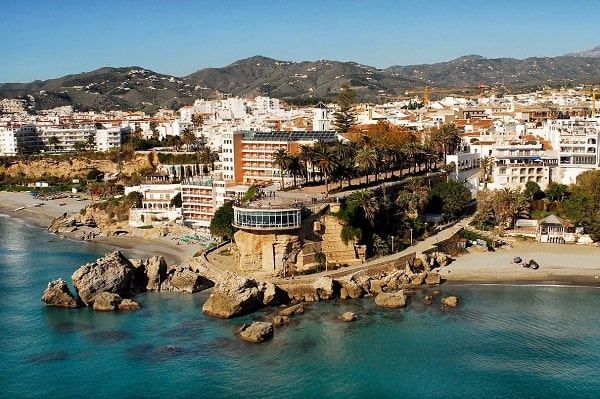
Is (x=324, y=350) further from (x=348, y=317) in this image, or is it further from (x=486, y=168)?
(x=486, y=168)

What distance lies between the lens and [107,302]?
34.0 meters

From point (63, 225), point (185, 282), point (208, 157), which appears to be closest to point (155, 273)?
point (185, 282)

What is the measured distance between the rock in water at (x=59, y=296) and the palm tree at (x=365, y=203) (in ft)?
52.0

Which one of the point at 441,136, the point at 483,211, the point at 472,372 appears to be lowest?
the point at 472,372

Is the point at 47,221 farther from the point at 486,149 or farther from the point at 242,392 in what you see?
the point at 242,392

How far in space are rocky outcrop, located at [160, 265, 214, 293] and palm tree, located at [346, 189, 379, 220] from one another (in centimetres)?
924

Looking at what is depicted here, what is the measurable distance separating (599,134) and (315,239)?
Answer: 26.3 meters

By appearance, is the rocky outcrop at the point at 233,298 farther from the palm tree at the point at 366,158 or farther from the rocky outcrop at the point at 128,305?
the palm tree at the point at 366,158

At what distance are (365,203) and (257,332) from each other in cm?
1255

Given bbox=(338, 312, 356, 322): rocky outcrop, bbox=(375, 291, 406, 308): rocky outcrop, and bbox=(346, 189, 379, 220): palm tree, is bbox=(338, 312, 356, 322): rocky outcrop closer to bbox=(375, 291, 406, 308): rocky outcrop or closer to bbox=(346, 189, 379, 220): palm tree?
bbox=(375, 291, 406, 308): rocky outcrop

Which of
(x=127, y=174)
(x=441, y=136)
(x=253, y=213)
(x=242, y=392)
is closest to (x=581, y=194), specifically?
(x=441, y=136)

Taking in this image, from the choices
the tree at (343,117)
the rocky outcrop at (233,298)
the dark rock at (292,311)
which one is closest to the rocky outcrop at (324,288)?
the dark rock at (292,311)

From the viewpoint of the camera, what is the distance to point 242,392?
2472 centimetres

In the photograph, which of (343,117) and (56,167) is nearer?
(343,117)
